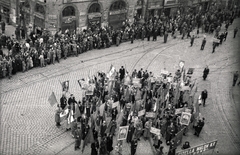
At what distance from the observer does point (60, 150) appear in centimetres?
1845

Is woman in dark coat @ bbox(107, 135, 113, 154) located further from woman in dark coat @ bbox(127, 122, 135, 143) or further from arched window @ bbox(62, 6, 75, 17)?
arched window @ bbox(62, 6, 75, 17)

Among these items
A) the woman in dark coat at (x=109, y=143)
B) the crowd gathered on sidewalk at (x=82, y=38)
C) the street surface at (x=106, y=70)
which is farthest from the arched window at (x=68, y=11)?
the woman in dark coat at (x=109, y=143)

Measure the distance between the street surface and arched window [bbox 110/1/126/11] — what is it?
540 cm

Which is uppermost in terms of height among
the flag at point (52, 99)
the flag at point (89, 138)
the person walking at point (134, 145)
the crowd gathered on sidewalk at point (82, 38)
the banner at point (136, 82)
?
the crowd gathered on sidewalk at point (82, 38)

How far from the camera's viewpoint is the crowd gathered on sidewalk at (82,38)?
27.3m

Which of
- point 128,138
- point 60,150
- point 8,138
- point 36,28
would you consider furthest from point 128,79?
point 36,28

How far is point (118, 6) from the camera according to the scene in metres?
38.5

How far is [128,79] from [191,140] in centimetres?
663

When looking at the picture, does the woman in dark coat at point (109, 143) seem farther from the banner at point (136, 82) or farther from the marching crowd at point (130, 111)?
the banner at point (136, 82)

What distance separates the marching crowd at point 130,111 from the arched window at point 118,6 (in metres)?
14.2

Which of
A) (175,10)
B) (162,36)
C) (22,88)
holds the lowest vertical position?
(22,88)

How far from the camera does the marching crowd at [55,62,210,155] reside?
1862 centimetres

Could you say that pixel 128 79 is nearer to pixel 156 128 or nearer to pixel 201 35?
pixel 156 128

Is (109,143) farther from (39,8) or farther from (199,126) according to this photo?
(39,8)
